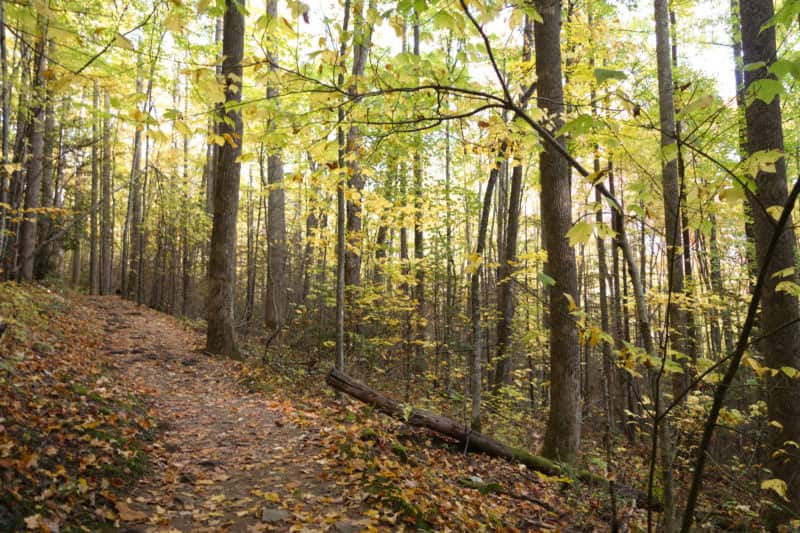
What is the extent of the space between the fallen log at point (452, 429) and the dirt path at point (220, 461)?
0.85 metres

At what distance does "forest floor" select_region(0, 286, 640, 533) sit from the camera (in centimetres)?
354

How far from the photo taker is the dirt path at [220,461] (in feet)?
12.0

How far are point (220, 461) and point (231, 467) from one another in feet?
0.66

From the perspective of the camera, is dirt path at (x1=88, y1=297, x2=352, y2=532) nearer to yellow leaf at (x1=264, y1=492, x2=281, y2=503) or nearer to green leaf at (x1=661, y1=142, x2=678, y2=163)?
yellow leaf at (x1=264, y1=492, x2=281, y2=503)

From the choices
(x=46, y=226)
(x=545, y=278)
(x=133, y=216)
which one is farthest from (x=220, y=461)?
(x=133, y=216)

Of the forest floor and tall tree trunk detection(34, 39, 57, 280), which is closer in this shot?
the forest floor

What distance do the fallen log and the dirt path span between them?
0.85m

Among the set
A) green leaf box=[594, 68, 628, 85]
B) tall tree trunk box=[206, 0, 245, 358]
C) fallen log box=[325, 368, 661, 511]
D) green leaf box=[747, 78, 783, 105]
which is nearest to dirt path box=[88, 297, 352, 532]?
fallen log box=[325, 368, 661, 511]

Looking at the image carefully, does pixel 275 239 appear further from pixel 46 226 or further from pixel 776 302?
pixel 776 302

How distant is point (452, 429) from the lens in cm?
622

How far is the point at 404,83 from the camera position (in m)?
2.86

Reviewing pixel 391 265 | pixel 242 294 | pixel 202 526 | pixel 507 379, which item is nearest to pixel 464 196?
pixel 391 265

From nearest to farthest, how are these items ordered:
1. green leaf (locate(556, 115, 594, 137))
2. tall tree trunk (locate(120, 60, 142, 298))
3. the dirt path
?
green leaf (locate(556, 115, 594, 137))
the dirt path
tall tree trunk (locate(120, 60, 142, 298))

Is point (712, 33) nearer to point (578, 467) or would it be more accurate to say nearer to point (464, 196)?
point (464, 196)
